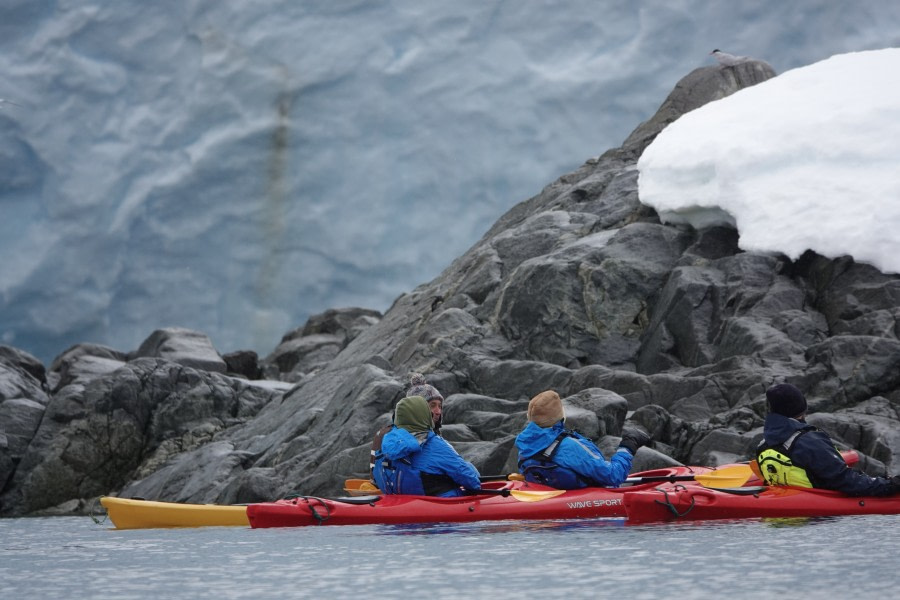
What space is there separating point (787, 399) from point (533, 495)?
6.21 ft

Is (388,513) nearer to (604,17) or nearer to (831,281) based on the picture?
(831,281)

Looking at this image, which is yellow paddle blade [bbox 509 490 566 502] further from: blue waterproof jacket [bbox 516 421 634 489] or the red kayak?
blue waterproof jacket [bbox 516 421 634 489]

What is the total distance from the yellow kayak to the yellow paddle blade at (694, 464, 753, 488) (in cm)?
331

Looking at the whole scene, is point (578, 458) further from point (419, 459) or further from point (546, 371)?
point (546, 371)

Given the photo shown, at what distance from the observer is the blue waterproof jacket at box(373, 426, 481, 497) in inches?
314

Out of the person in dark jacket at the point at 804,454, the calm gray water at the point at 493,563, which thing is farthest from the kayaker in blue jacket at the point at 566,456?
the person in dark jacket at the point at 804,454

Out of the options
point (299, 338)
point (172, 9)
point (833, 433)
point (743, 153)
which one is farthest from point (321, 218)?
point (833, 433)

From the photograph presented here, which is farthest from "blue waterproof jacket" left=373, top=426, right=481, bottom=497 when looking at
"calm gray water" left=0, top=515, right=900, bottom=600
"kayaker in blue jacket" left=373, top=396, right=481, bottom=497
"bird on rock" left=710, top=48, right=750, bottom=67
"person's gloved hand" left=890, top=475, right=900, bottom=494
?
"bird on rock" left=710, top=48, right=750, bottom=67

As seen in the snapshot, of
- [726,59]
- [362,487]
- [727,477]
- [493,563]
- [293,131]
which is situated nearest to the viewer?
[493,563]

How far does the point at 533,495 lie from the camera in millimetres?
7848

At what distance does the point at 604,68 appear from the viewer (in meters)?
21.9

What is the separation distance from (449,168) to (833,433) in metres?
13.4

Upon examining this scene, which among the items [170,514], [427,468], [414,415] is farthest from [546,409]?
[170,514]

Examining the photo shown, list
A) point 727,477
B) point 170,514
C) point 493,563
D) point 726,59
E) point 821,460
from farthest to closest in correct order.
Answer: point 726,59 → point 170,514 → point 727,477 → point 821,460 → point 493,563
